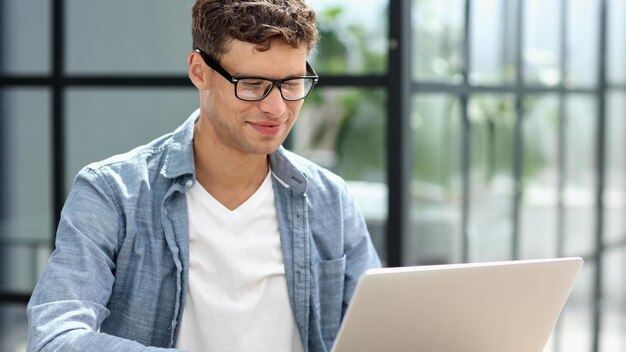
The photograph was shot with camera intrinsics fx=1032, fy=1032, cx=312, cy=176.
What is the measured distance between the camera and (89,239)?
1.74 meters

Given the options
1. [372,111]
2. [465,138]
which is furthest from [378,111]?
[465,138]

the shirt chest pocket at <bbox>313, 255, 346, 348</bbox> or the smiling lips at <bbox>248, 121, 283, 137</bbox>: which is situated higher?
the smiling lips at <bbox>248, 121, 283, 137</bbox>

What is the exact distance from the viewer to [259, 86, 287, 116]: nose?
1784mm

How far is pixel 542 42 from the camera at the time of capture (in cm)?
417

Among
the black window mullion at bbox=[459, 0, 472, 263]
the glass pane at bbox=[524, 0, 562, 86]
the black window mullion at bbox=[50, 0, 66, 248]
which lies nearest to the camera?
the black window mullion at bbox=[459, 0, 472, 263]

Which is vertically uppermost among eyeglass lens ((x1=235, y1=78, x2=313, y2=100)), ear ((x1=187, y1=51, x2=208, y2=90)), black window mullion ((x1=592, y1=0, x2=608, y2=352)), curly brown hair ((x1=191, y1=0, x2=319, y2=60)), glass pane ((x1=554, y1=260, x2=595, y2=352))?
curly brown hair ((x1=191, y1=0, x2=319, y2=60))

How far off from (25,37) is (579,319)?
105 inches

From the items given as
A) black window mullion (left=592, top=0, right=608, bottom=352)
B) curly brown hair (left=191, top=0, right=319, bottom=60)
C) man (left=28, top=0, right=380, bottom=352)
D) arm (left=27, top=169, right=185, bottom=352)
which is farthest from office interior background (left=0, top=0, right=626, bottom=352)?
arm (left=27, top=169, right=185, bottom=352)

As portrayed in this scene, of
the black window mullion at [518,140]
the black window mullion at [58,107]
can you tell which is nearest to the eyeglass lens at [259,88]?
the black window mullion at [58,107]

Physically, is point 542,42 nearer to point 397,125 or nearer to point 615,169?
point 615,169

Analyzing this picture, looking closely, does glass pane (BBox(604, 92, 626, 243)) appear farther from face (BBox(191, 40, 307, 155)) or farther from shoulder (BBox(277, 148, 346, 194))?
face (BBox(191, 40, 307, 155))

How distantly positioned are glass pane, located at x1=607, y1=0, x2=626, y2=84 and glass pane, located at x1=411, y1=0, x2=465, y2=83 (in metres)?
1.44

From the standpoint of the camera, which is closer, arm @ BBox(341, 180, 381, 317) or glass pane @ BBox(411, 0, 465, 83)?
arm @ BBox(341, 180, 381, 317)

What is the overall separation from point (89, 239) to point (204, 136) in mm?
324
